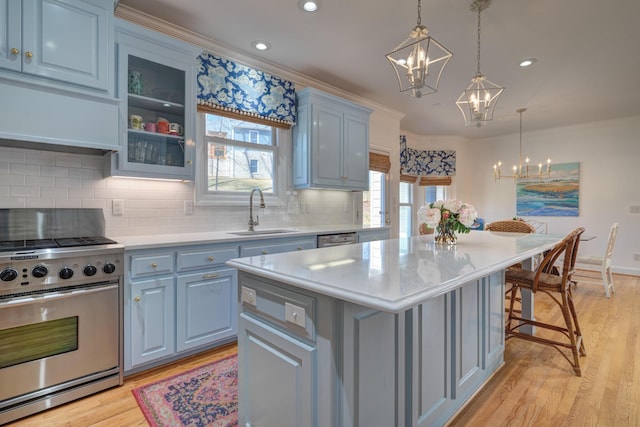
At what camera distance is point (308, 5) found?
92.5 inches

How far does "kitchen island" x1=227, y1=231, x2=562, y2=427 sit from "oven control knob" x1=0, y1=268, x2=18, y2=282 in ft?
3.99

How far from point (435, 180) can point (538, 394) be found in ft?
16.5

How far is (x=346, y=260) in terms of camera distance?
5.00 ft

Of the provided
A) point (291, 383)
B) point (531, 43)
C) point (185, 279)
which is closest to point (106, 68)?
point (185, 279)

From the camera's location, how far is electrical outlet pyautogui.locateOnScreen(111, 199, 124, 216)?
2.42 metres

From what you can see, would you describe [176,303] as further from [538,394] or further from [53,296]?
[538,394]

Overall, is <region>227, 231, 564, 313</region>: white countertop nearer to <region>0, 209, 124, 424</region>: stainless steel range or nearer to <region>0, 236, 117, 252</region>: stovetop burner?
<region>0, 209, 124, 424</region>: stainless steel range

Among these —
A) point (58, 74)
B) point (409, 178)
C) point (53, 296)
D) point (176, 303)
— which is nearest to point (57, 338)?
point (53, 296)

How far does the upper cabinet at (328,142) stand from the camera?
3.41 m

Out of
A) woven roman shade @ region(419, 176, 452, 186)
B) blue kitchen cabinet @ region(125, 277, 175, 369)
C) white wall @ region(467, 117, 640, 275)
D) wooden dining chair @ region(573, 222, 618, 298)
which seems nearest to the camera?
blue kitchen cabinet @ region(125, 277, 175, 369)

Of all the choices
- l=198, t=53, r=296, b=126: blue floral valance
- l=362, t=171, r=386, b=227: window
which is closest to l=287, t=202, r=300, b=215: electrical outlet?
l=198, t=53, r=296, b=126: blue floral valance

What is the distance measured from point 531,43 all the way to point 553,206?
416 cm

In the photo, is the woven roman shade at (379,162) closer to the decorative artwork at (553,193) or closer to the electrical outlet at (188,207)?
the electrical outlet at (188,207)

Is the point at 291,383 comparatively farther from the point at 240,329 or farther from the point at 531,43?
the point at 531,43
